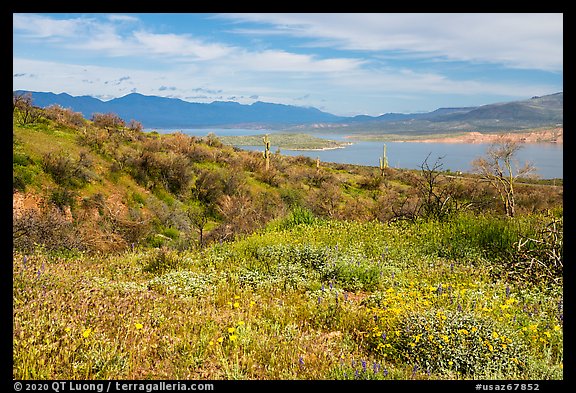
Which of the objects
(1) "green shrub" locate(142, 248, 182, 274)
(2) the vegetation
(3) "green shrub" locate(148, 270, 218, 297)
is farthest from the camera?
(2) the vegetation

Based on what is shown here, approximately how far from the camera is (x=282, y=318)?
4.49 m

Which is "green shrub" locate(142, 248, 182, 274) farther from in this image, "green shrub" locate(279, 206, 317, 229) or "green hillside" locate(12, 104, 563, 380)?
"green shrub" locate(279, 206, 317, 229)

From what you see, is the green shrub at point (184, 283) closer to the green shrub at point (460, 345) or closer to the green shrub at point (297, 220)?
the green shrub at point (460, 345)

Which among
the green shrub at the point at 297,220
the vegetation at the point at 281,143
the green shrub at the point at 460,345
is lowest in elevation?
the green shrub at the point at 460,345

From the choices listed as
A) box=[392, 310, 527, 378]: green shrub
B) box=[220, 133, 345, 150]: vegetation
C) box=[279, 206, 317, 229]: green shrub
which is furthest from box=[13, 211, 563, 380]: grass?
box=[220, 133, 345, 150]: vegetation

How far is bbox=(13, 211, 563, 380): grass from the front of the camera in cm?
334

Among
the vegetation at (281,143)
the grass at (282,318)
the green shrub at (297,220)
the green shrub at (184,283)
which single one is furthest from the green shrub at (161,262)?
the vegetation at (281,143)

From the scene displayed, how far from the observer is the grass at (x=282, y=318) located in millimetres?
3342

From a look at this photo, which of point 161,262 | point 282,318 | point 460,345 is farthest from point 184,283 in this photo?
point 460,345

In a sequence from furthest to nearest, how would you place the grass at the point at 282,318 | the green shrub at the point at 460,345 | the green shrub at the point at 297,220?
the green shrub at the point at 297,220 → the green shrub at the point at 460,345 → the grass at the point at 282,318

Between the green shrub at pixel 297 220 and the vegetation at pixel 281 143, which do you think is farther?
the vegetation at pixel 281 143
